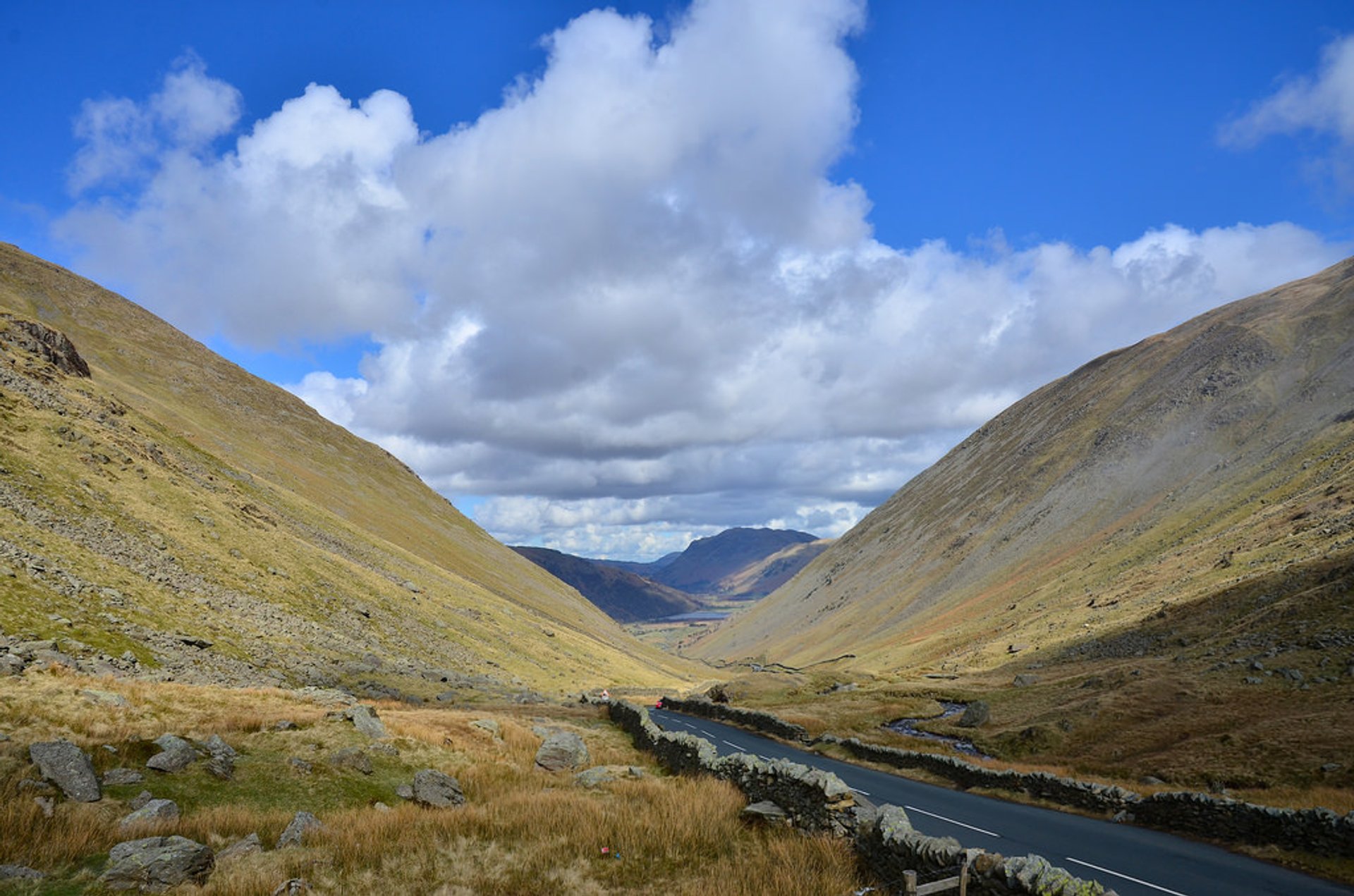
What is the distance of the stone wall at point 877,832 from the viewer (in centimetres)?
940

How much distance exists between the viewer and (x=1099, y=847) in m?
17.5

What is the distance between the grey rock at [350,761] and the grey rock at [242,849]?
6333mm

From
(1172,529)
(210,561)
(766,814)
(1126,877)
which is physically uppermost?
(1172,529)

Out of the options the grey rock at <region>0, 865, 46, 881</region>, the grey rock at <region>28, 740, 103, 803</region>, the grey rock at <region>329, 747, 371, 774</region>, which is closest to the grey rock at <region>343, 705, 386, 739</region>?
the grey rock at <region>329, 747, 371, 774</region>

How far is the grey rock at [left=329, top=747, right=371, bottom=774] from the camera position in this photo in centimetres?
1891

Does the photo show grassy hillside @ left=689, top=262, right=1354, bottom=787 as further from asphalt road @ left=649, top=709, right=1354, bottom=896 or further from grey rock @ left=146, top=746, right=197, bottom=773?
grey rock @ left=146, top=746, right=197, bottom=773

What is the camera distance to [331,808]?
16.3 meters

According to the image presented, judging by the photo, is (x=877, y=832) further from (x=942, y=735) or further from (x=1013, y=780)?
(x=942, y=735)

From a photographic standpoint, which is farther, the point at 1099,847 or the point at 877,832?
the point at 1099,847

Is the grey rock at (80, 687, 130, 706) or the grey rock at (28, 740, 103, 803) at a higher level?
the grey rock at (80, 687, 130, 706)

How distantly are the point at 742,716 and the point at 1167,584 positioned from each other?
203ft

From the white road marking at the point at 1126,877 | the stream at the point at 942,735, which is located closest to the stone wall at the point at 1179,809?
the white road marking at the point at 1126,877

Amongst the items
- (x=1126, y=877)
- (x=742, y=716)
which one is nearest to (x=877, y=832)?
(x=1126, y=877)

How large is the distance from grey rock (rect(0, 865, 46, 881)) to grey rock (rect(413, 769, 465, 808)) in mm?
8160
